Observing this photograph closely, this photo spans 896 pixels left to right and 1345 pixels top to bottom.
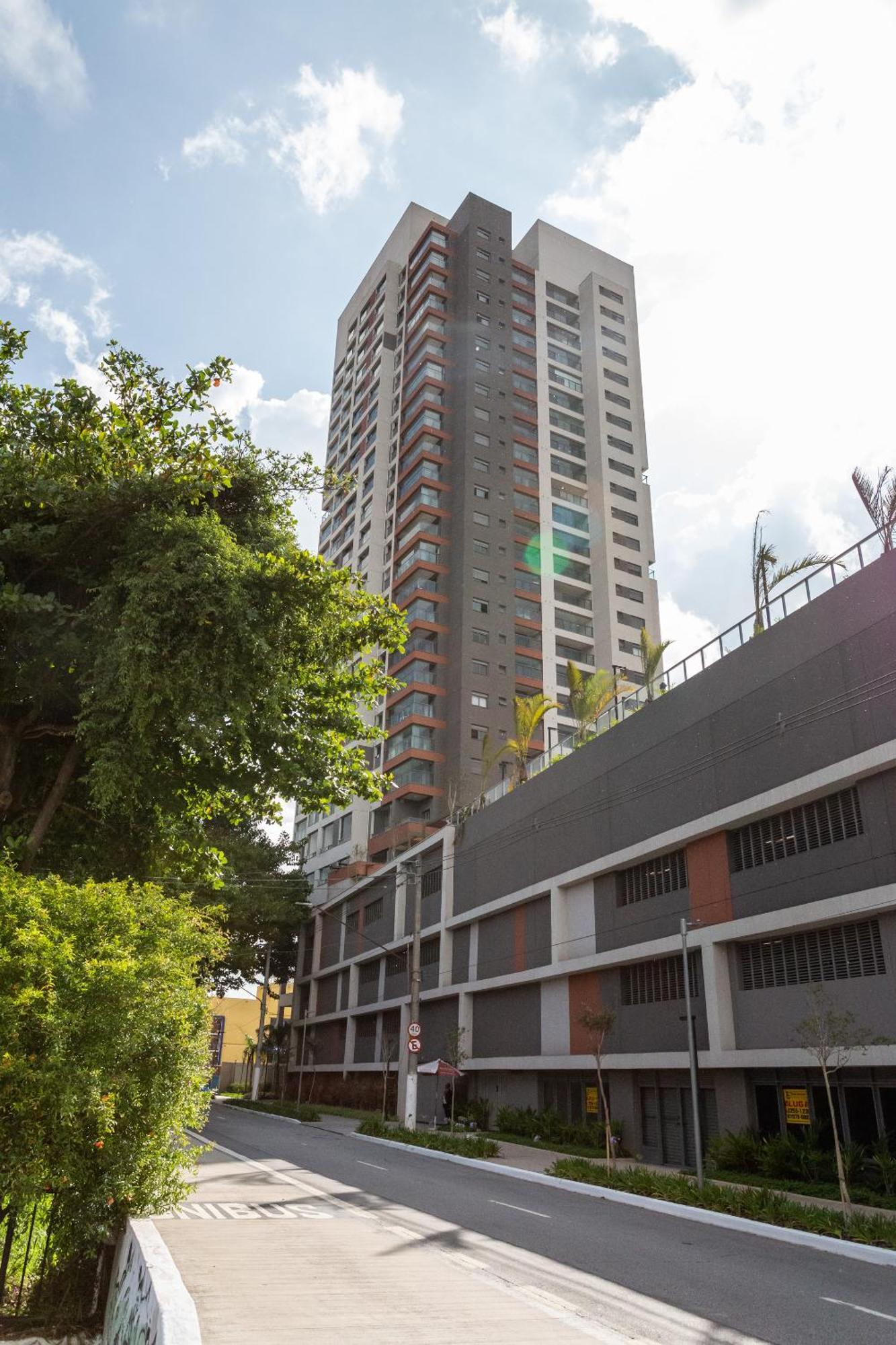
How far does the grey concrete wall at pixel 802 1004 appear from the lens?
60.1 feet

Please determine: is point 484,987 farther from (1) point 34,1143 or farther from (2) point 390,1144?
(1) point 34,1143

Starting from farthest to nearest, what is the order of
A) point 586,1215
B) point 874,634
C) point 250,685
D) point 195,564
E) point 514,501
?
point 514,501 → point 874,634 → point 586,1215 → point 250,685 → point 195,564

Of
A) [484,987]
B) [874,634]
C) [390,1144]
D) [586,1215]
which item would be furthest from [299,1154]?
[874,634]

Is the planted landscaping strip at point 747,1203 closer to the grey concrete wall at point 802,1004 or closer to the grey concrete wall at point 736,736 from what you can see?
the grey concrete wall at point 802,1004

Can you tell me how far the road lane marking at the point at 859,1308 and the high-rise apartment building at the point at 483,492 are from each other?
1592 inches

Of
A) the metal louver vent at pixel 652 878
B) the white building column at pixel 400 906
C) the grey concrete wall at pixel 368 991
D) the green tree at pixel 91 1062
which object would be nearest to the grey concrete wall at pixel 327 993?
the grey concrete wall at pixel 368 991

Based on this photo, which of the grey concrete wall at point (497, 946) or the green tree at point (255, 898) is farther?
the green tree at point (255, 898)

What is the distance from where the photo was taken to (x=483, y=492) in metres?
61.0

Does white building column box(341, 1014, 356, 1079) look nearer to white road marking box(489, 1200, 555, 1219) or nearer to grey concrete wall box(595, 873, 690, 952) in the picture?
grey concrete wall box(595, 873, 690, 952)

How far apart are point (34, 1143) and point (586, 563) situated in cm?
5956

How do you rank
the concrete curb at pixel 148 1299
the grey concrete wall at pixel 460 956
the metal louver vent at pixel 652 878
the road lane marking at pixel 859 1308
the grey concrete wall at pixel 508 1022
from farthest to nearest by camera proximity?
the grey concrete wall at pixel 460 956
the grey concrete wall at pixel 508 1022
the metal louver vent at pixel 652 878
the road lane marking at pixel 859 1308
the concrete curb at pixel 148 1299

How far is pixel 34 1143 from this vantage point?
23.2 feet

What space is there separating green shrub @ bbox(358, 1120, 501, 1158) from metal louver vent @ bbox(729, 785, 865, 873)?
9883 millimetres

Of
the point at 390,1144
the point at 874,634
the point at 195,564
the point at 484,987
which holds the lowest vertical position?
the point at 390,1144
